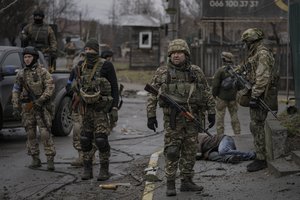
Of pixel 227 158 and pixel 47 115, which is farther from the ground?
pixel 47 115

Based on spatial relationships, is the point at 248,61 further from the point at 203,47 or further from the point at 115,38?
the point at 115,38

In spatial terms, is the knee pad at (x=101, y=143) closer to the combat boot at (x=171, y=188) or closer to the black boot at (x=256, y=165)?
the combat boot at (x=171, y=188)

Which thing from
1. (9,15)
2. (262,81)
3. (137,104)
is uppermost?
(9,15)

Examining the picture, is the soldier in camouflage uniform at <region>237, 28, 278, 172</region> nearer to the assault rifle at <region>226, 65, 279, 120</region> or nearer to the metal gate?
the assault rifle at <region>226, 65, 279, 120</region>

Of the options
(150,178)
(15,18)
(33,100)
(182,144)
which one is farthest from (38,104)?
(15,18)

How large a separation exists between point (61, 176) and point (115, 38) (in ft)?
195

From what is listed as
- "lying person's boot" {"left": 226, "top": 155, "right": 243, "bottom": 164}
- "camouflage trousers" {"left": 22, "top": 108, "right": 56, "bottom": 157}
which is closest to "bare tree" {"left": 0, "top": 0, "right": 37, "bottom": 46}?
"camouflage trousers" {"left": 22, "top": 108, "right": 56, "bottom": 157}

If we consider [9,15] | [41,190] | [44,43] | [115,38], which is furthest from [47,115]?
[115,38]

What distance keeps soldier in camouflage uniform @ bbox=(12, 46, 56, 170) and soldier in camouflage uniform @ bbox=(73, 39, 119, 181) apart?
0.91 metres

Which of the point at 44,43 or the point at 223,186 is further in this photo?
the point at 44,43

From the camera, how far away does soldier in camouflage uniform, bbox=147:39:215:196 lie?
7.14 m

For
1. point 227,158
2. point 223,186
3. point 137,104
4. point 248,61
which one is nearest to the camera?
point 223,186

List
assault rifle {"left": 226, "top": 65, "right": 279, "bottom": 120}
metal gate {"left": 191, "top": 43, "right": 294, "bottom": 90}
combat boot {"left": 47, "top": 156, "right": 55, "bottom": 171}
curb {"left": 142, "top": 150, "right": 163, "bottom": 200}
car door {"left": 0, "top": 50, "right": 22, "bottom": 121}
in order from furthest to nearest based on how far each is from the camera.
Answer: metal gate {"left": 191, "top": 43, "right": 294, "bottom": 90} < car door {"left": 0, "top": 50, "right": 22, "bottom": 121} < combat boot {"left": 47, "top": 156, "right": 55, "bottom": 171} < assault rifle {"left": 226, "top": 65, "right": 279, "bottom": 120} < curb {"left": 142, "top": 150, "right": 163, "bottom": 200}

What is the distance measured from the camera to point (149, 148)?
11.4m
